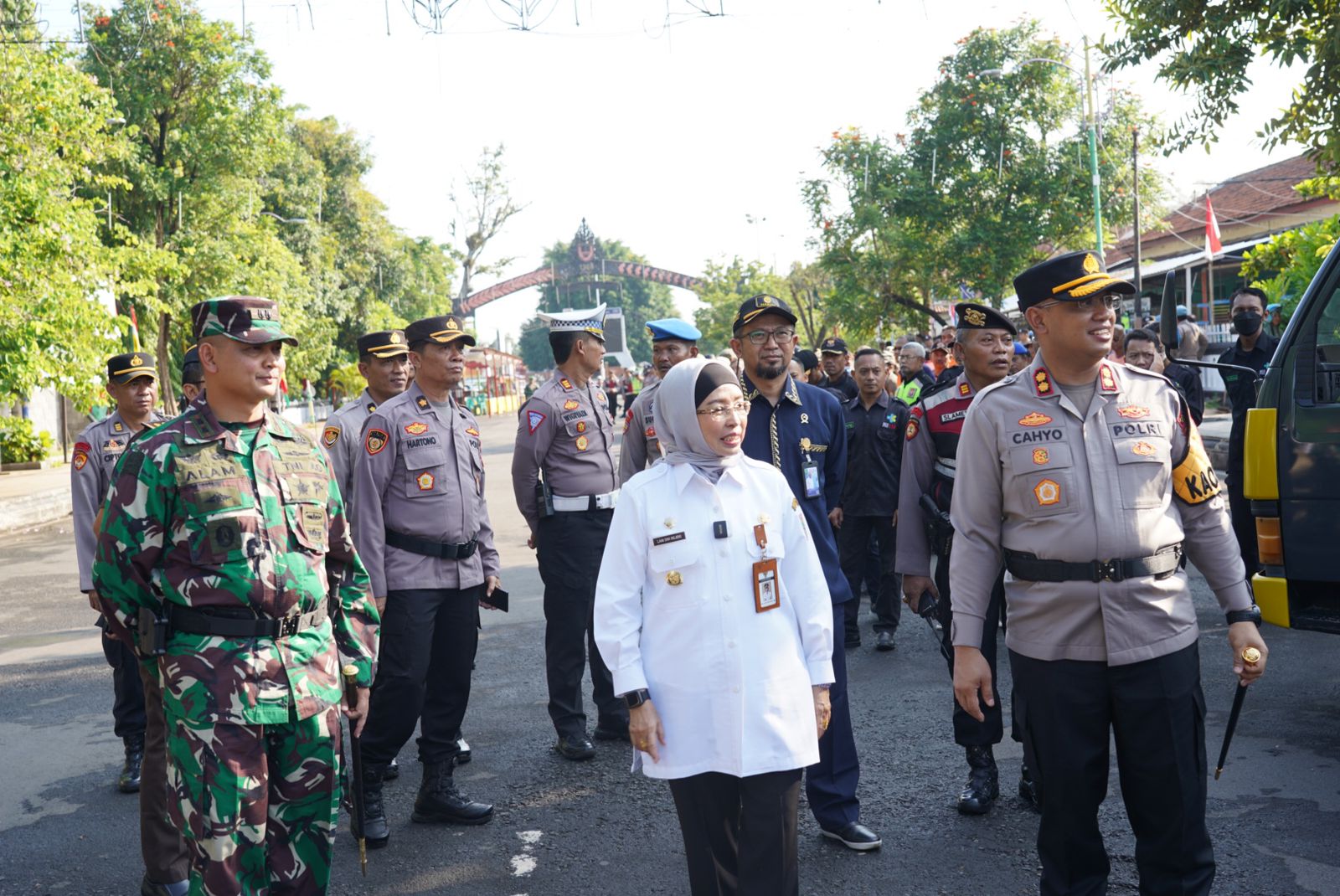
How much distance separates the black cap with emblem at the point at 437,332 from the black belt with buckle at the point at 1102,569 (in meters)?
2.71

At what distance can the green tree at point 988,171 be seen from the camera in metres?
26.9

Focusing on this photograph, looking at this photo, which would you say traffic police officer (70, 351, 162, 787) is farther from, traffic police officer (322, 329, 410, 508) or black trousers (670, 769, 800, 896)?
black trousers (670, 769, 800, 896)

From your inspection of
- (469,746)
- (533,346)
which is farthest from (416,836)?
(533,346)

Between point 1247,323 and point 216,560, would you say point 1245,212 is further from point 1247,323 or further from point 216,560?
point 216,560

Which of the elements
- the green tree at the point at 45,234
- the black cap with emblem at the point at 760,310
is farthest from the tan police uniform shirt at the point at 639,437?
the green tree at the point at 45,234

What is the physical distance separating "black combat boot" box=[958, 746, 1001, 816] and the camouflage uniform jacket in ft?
8.80

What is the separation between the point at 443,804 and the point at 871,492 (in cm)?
449

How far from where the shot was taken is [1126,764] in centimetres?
339

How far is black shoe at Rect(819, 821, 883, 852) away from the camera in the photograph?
454cm

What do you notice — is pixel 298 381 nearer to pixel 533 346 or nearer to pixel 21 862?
pixel 21 862

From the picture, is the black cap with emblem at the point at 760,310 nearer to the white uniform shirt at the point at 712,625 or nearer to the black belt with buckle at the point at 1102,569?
the white uniform shirt at the point at 712,625

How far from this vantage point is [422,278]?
189 feet

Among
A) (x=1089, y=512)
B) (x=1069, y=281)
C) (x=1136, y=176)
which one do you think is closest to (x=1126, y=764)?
(x=1089, y=512)

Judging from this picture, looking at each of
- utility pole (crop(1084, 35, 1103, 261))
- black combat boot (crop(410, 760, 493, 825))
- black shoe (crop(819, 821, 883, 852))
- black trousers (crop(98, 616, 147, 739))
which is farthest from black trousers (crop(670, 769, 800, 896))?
utility pole (crop(1084, 35, 1103, 261))
